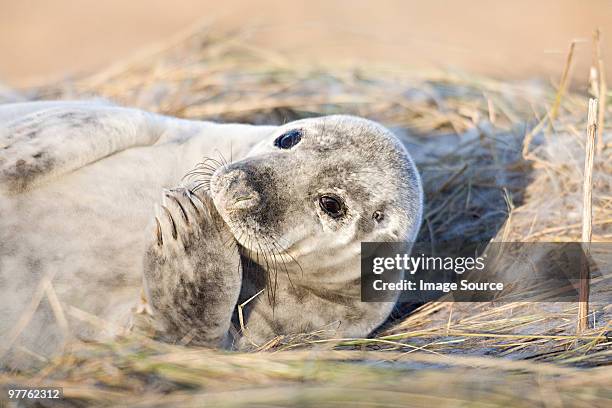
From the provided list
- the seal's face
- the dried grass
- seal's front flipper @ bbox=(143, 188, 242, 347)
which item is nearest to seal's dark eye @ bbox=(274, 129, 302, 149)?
the seal's face

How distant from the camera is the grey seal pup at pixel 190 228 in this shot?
3.10 meters

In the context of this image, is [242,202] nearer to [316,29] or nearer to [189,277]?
[189,277]

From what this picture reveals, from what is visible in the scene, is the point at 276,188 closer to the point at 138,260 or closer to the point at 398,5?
the point at 138,260

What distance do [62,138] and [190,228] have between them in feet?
2.59

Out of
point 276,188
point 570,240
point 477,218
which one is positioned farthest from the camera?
point 477,218

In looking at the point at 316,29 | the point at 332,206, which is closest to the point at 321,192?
the point at 332,206

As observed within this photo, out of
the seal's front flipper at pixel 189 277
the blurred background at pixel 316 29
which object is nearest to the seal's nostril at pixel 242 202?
the seal's front flipper at pixel 189 277

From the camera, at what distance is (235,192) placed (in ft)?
Result: 10.3

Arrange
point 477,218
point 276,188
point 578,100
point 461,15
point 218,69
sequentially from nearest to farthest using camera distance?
point 276,188, point 477,218, point 578,100, point 218,69, point 461,15

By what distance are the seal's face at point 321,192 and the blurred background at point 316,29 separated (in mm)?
5695

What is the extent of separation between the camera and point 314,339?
329 centimetres

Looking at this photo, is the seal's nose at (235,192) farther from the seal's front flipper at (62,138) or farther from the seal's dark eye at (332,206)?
the seal's front flipper at (62,138)

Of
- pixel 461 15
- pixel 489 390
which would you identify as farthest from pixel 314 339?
pixel 461 15

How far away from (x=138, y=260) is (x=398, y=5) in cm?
903
